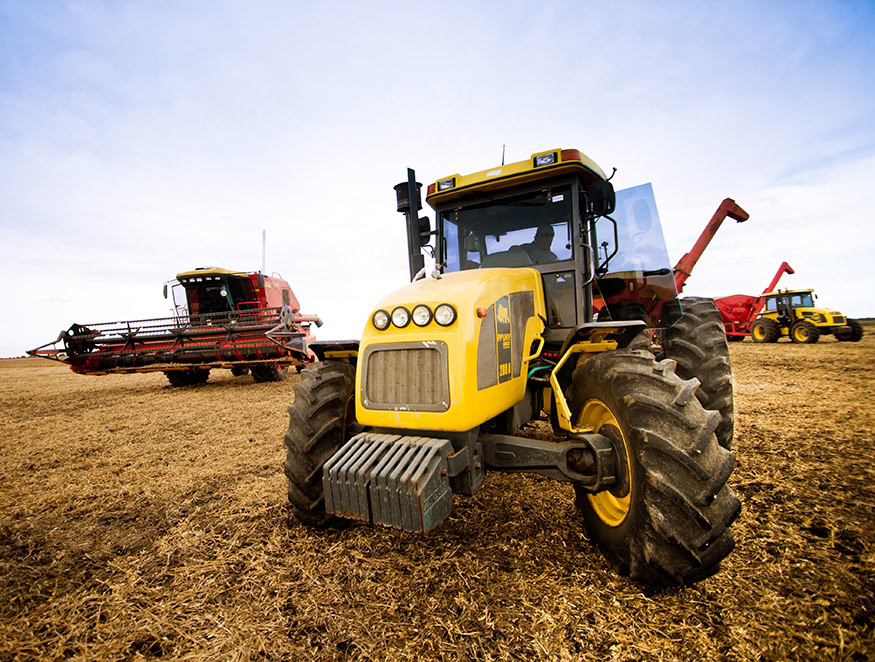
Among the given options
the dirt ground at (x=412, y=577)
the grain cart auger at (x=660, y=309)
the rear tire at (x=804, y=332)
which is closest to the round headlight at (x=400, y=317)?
the dirt ground at (x=412, y=577)

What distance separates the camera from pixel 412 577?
2.28 metres

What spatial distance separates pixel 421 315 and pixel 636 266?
10.2ft

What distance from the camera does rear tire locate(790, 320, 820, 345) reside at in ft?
54.7

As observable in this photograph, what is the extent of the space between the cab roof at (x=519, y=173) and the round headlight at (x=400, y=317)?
152 centimetres

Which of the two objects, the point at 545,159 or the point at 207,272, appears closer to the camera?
the point at 545,159

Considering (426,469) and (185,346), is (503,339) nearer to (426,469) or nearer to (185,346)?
(426,469)

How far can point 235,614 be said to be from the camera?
6.70 feet

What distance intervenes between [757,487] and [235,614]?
140 inches

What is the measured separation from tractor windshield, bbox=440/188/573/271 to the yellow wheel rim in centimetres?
136

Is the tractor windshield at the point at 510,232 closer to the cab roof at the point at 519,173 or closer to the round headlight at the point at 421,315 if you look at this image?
the cab roof at the point at 519,173

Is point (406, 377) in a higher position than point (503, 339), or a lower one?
lower

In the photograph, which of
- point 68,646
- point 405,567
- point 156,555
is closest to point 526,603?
point 405,567

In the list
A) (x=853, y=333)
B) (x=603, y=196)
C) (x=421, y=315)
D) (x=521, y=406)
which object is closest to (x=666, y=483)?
(x=521, y=406)

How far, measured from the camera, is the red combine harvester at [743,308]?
18.7m
